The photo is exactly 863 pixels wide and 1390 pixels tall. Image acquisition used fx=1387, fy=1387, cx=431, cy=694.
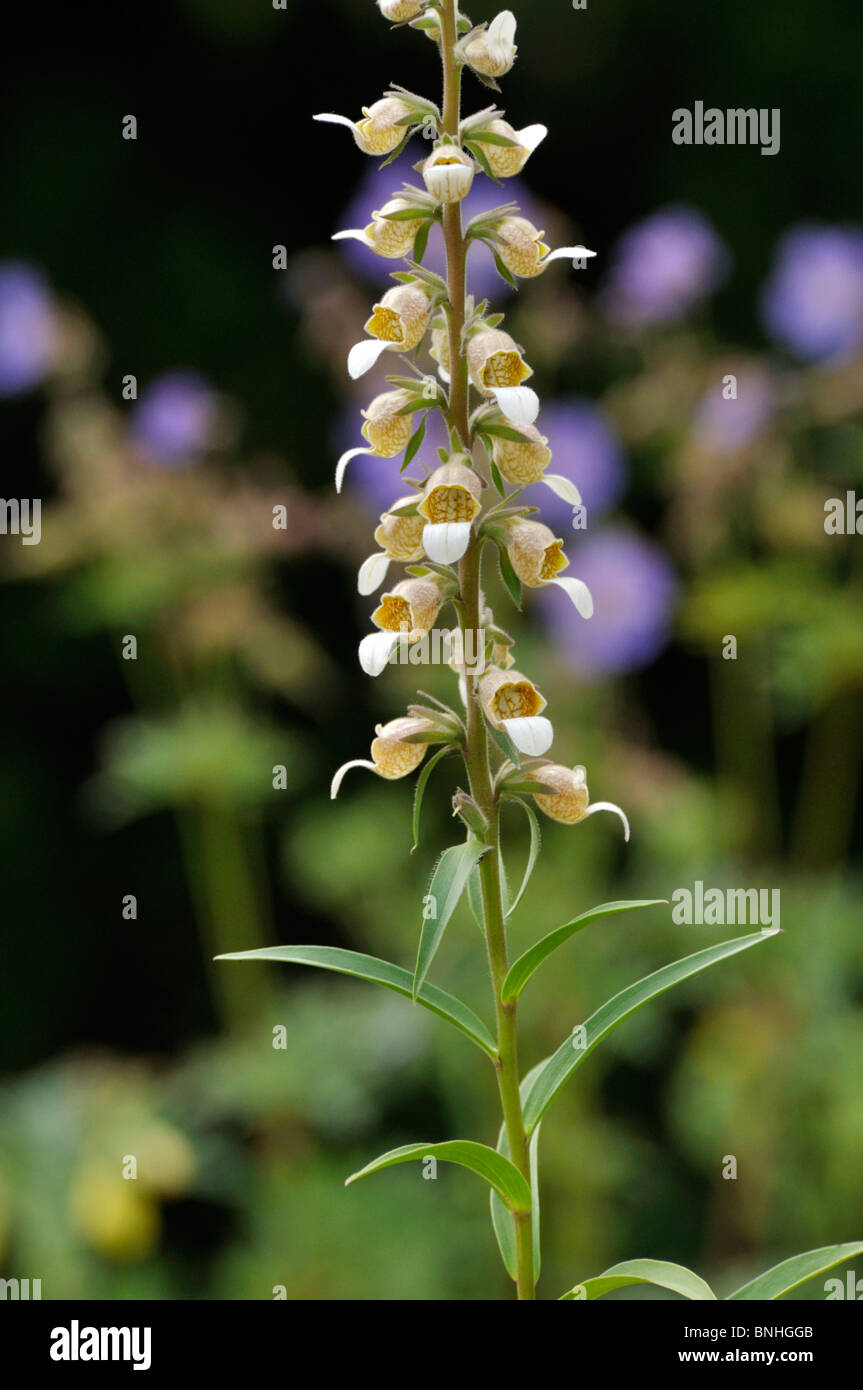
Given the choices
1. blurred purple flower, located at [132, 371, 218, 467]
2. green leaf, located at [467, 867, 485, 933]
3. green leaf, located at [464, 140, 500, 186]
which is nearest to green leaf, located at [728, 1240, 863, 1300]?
green leaf, located at [467, 867, 485, 933]

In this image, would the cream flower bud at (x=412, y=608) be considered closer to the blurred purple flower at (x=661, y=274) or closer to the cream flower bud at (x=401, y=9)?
the cream flower bud at (x=401, y=9)

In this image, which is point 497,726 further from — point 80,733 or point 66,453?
point 80,733

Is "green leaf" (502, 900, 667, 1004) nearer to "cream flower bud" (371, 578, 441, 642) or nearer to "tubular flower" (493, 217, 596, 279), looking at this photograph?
"cream flower bud" (371, 578, 441, 642)

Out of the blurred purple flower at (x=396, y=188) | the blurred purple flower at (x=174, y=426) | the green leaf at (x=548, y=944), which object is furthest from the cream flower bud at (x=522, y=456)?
the blurred purple flower at (x=174, y=426)

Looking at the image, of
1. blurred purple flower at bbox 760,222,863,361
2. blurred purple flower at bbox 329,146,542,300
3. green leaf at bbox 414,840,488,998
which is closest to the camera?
green leaf at bbox 414,840,488,998

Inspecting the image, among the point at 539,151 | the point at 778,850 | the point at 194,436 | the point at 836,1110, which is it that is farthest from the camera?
the point at 539,151

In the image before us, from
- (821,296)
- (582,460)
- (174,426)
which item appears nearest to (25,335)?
(174,426)
